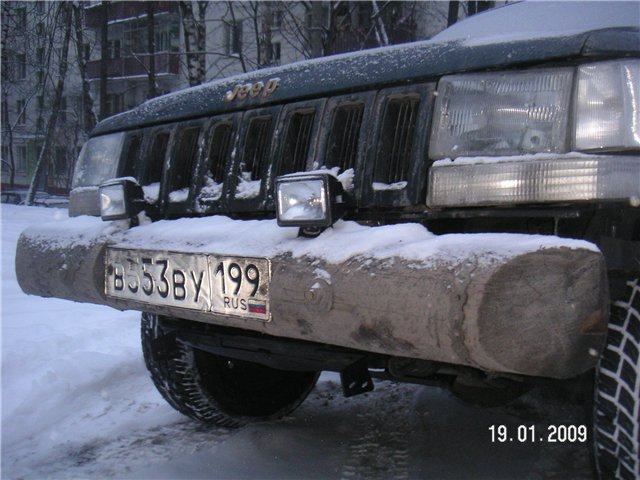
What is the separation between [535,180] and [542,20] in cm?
92

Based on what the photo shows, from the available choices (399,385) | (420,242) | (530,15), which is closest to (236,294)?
(420,242)

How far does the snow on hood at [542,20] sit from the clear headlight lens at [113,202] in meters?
1.27

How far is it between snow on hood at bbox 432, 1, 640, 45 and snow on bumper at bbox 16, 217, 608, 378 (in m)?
0.63

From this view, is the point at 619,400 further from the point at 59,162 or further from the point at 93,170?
the point at 59,162

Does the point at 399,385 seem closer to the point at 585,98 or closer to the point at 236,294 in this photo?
the point at 236,294

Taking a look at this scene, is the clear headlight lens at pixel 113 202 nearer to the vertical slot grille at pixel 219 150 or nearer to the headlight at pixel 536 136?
the vertical slot grille at pixel 219 150

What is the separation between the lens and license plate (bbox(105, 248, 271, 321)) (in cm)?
200

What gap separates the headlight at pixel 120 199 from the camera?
2635 mm

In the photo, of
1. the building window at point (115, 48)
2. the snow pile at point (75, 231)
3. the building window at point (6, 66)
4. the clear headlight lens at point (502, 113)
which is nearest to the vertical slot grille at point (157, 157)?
the snow pile at point (75, 231)

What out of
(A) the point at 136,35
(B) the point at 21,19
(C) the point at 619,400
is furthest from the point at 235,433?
(A) the point at 136,35

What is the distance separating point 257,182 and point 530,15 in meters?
1.18

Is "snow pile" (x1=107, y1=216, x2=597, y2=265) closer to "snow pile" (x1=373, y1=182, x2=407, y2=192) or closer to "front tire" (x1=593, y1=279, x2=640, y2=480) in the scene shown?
"snow pile" (x1=373, y1=182, x2=407, y2=192)

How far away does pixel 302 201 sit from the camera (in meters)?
1.99
